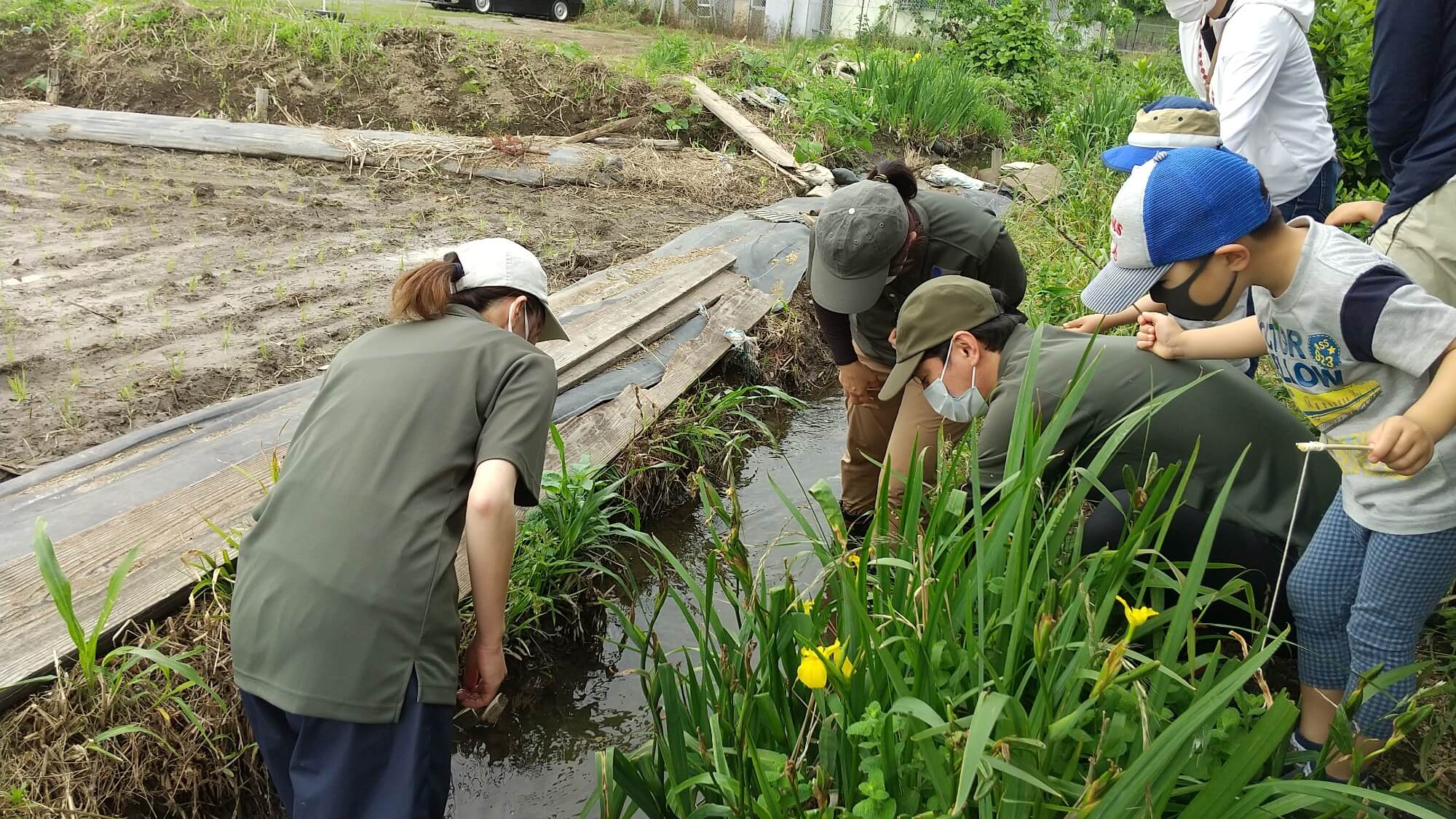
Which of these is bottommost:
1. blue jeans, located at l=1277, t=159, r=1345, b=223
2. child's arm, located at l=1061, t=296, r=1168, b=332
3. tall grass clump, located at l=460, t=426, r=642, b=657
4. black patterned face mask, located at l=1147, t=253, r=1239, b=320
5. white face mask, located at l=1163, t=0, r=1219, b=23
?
tall grass clump, located at l=460, t=426, r=642, b=657

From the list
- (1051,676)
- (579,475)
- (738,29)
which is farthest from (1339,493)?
(738,29)

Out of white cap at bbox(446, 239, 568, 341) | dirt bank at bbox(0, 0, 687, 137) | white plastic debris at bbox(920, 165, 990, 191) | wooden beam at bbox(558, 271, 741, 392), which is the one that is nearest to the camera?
white cap at bbox(446, 239, 568, 341)

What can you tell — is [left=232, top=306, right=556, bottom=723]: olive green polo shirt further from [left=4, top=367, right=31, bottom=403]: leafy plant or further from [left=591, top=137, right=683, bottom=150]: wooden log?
[left=591, top=137, right=683, bottom=150]: wooden log

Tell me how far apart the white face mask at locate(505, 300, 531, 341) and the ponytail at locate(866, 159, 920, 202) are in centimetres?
145

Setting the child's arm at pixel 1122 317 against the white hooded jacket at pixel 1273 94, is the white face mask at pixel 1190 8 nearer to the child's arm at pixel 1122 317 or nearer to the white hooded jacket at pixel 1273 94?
the white hooded jacket at pixel 1273 94

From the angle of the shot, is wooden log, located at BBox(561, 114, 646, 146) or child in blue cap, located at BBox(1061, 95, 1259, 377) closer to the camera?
child in blue cap, located at BBox(1061, 95, 1259, 377)

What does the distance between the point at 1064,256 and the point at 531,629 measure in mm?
4022

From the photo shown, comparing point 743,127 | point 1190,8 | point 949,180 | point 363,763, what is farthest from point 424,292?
point 743,127

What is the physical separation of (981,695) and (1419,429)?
93 centimetres

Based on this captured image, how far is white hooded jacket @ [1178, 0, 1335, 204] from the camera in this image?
288cm

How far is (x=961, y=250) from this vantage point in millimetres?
3264

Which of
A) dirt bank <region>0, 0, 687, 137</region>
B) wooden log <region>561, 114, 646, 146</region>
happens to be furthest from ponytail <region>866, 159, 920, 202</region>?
dirt bank <region>0, 0, 687, 137</region>

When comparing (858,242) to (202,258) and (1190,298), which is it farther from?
(202,258)

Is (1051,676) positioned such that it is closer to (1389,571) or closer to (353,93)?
(1389,571)
